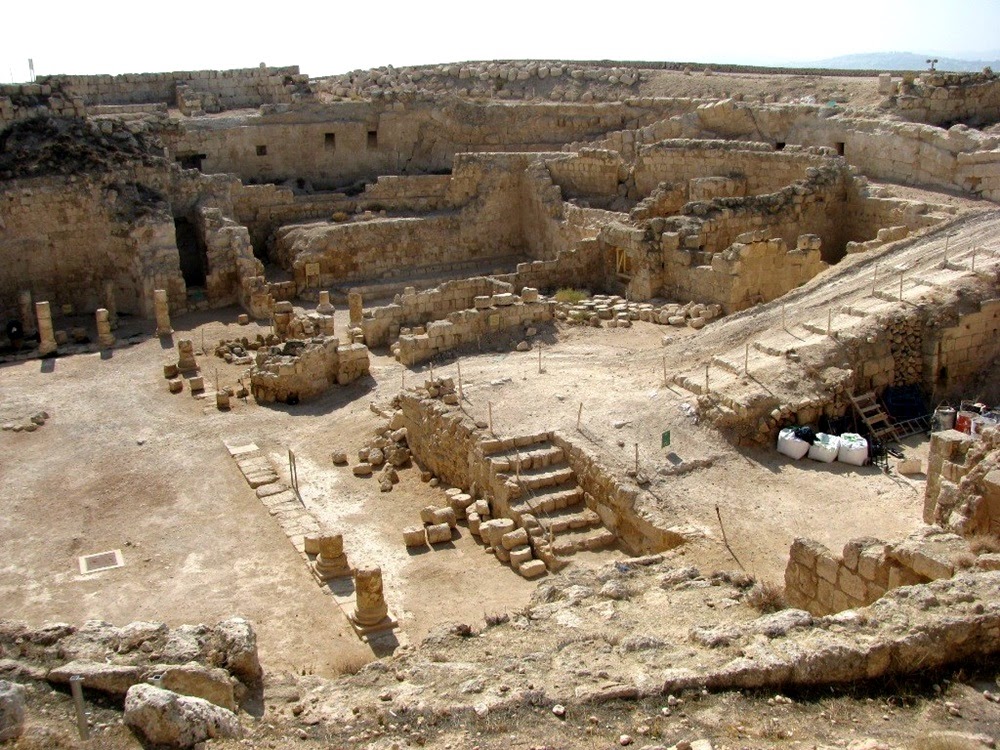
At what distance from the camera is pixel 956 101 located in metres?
23.5

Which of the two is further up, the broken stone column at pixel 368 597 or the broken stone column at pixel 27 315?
the broken stone column at pixel 27 315

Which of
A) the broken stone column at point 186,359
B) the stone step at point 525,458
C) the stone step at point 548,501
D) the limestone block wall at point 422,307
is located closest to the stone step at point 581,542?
the stone step at point 548,501

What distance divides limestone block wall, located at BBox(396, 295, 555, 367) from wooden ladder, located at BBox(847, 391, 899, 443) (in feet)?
21.9

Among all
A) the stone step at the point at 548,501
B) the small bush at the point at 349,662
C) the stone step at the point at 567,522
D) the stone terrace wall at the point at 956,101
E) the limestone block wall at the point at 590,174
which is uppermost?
the stone terrace wall at the point at 956,101

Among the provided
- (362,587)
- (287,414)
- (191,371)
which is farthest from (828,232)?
(362,587)

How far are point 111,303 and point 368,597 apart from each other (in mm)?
14456

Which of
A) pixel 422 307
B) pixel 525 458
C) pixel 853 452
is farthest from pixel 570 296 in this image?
pixel 853 452

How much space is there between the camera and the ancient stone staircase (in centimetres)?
1225

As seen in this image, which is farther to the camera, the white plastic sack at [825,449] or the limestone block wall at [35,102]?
the limestone block wall at [35,102]

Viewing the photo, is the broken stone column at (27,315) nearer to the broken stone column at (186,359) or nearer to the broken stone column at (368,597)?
the broken stone column at (186,359)

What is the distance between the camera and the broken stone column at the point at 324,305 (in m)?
22.4

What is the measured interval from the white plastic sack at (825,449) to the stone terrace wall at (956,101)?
44.4 ft

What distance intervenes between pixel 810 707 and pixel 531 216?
21347mm

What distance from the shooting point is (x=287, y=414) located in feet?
56.1
